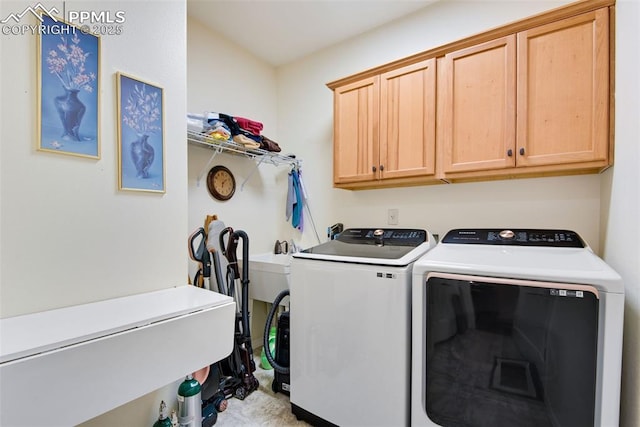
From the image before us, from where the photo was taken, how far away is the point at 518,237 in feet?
5.60

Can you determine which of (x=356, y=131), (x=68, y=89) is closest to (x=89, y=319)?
(x=68, y=89)

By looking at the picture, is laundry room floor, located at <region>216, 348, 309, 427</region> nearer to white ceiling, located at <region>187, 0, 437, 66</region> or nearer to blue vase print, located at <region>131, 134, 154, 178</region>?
blue vase print, located at <region>131, 134, 154, 178</region>

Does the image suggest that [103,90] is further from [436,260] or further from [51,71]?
[436,260]

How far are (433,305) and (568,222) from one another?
1.19m

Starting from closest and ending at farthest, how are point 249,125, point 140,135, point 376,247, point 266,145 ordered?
point 140,135
point 376,247
point 249,125
point 266,145

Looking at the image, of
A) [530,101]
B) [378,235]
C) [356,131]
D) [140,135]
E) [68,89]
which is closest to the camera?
[68,89]

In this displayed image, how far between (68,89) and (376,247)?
1.80 metres

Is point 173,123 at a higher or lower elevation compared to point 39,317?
higher

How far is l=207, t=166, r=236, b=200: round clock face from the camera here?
249 cm

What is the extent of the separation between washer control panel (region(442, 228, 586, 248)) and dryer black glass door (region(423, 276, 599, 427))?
0.64 metres

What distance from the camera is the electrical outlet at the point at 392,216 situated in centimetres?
244

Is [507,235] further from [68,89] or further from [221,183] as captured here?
[68,89]

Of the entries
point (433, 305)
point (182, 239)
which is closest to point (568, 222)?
point (433, 305)

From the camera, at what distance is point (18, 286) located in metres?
1.14
